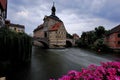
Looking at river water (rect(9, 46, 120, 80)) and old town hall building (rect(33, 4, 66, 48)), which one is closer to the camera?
river water (rect(9, 46, 120, 80))

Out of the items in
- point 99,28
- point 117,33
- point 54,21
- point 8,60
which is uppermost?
point 54,21

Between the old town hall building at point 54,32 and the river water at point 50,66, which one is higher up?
the old town hall building at point 54,32

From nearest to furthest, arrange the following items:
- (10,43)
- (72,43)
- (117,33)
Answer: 1. (10,43)
2. (117,33)
3. (72,43)

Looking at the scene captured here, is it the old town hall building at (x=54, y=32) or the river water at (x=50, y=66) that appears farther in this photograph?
the old town hall building at (x=54, y=32)

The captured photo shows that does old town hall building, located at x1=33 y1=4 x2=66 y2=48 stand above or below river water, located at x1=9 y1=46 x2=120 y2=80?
above

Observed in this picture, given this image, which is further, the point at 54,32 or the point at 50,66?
the point at 54,32

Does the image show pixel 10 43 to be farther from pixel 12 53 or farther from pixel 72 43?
pixel 72 43

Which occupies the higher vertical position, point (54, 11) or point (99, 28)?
point (54, 11)

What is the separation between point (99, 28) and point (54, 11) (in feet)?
66.4

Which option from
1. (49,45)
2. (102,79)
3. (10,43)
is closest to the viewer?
(102,79)

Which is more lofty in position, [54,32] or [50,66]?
[54,32]

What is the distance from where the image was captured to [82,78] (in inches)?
79.0

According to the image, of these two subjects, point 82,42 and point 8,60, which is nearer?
point 8,60

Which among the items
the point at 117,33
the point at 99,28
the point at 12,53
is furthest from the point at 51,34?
the point at 12,53
